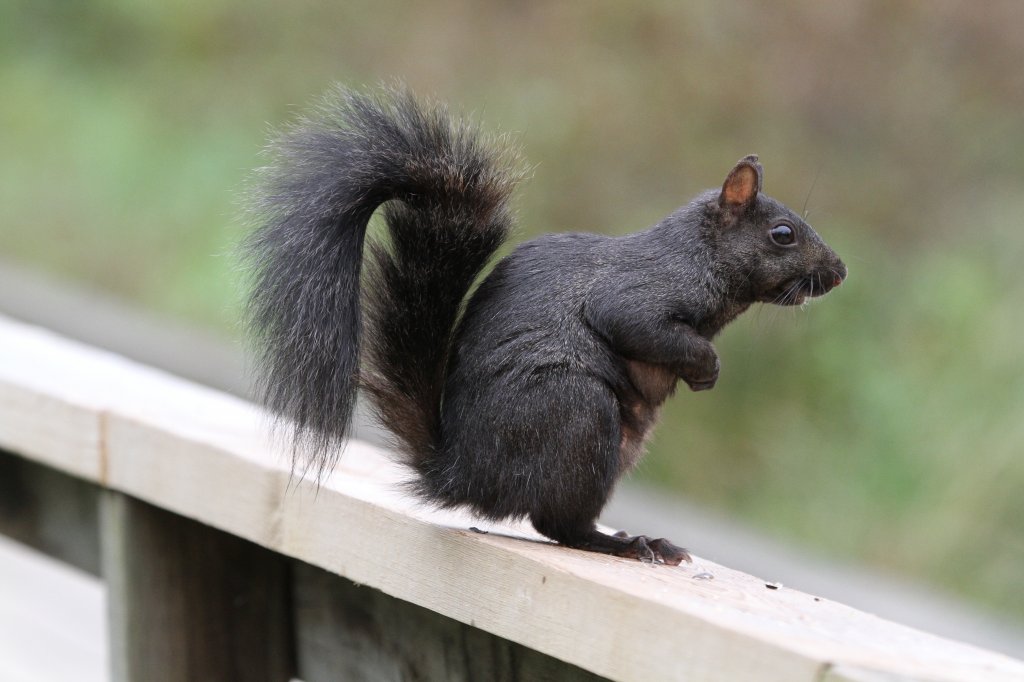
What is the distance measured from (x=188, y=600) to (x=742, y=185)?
32.0 inches

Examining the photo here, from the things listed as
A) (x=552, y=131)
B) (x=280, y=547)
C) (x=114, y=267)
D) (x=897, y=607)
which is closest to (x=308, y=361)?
(x=280, y=547)

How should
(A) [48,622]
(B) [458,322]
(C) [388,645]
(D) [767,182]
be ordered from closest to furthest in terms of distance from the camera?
1. (C) [388,645]
2. (B) [458,322]
3. (A) [48,622]
4. (D) [767,182]

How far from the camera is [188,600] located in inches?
60.7

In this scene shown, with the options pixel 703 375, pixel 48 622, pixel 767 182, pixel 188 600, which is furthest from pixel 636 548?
pixel 767 182

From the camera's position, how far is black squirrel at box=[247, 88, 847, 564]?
50.7 inches

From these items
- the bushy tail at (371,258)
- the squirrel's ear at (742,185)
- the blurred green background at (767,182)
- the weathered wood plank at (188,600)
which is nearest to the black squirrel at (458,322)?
the bushy tail at (371,258)

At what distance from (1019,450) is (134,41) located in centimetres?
455

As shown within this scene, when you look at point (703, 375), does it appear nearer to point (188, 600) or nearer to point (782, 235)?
point (782, 235)

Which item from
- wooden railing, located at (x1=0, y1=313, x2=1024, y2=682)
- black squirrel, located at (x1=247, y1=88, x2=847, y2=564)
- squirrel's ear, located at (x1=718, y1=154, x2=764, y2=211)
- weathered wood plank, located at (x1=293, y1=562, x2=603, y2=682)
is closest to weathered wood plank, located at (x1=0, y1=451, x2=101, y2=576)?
wooden railing, located at (x1=0, y1=313, x2=1024, y2=682)

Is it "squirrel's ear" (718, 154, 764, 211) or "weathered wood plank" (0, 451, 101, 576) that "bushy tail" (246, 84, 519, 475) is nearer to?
"squirrel's ear" (718, 154, 764, 211)

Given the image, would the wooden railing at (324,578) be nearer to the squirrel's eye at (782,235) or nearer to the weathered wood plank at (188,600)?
the weathered wood plank at (188,600)

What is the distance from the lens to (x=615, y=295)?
4.63 feet

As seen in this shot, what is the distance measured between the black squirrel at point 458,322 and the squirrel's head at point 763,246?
70mm

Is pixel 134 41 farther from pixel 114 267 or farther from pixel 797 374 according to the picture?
pixel 797 374
